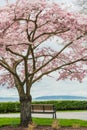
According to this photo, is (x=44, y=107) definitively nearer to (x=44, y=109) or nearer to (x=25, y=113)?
(x=44, y=109)

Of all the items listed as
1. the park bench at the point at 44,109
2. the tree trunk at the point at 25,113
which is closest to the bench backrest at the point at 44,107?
the park bench at the point at 44,109

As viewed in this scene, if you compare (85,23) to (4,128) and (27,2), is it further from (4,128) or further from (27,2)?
(4,128)

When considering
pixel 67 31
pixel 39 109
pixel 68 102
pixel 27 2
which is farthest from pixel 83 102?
pixel 27 2

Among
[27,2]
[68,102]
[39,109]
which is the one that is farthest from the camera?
[68,102]

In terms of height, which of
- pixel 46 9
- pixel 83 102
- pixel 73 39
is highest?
pixel 46 9

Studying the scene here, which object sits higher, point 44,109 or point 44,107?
point 44,107

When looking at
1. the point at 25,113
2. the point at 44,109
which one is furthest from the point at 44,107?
the point at 25,113

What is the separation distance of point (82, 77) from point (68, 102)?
16.6 metres

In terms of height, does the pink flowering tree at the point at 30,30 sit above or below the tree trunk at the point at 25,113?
above

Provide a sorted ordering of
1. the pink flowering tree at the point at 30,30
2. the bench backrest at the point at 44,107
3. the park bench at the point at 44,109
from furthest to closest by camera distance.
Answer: the bench backrest at the point at 44,107, the park bench at the point at 44,109, the pink flowering tree at the point at 30,30

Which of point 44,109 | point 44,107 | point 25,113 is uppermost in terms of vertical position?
point 25,113

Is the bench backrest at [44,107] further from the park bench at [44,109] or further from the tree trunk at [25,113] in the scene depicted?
the tree trunk at [25,113]

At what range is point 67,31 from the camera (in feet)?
72.7

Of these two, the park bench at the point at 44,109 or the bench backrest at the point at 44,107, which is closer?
the park bench at the point at 44,109
